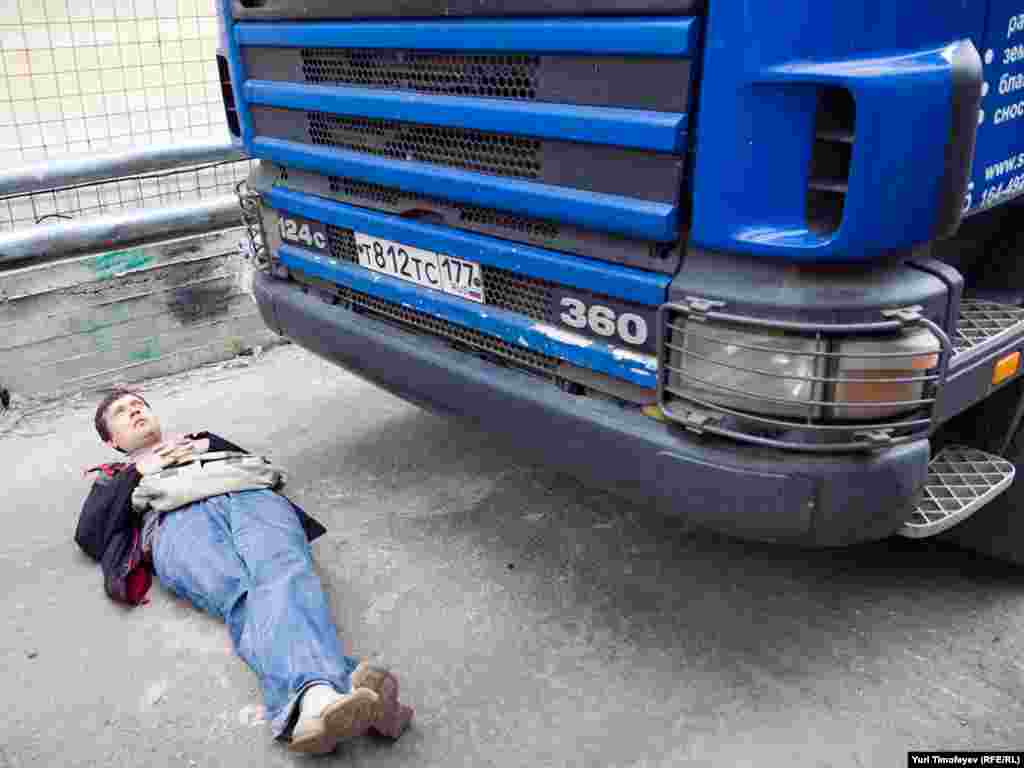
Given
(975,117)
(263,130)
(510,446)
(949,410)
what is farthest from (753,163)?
(263,130)

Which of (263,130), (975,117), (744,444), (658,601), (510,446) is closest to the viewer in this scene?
(975,117)

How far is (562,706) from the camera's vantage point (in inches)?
102

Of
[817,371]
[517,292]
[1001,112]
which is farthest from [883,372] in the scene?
[517,292]

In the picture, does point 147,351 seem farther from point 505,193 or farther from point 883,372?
point 883,372

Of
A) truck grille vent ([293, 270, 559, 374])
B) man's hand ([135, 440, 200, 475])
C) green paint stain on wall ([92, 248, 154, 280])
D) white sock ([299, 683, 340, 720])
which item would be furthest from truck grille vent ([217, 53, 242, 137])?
white sock ([299, 683, 340, 720])

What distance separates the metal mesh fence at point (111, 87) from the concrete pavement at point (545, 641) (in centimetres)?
265

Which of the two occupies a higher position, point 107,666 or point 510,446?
point 510,446

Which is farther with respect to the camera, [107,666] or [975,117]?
[107,666]

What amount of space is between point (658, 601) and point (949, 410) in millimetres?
1196

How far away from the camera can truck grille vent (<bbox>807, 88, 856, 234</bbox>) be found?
6.12 feet

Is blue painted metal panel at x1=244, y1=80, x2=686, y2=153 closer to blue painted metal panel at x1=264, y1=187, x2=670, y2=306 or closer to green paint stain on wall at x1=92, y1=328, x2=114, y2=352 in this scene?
Answer: blue painted metal panel at x1=264, y1=187, x2=670, y2=306

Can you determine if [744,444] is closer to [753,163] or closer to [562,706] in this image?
[753,163]

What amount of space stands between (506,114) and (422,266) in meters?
0.70

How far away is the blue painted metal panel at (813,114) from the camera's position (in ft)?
5.89
